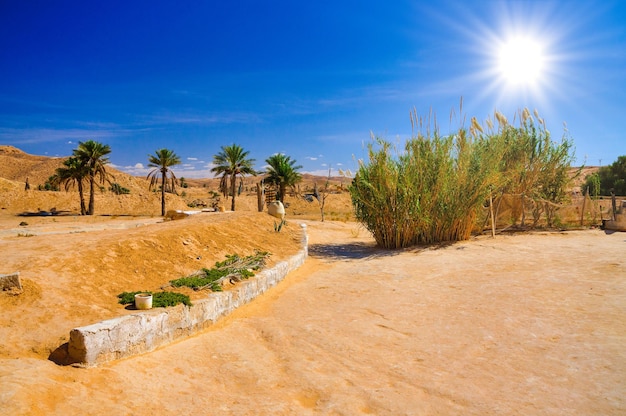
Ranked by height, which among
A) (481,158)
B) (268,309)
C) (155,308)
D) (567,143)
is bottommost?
(268,309)

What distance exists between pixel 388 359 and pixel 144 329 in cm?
239

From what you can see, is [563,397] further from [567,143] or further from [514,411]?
[567,143]

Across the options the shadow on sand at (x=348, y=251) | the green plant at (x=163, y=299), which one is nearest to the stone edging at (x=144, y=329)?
the green plant at (x=163, y=299)

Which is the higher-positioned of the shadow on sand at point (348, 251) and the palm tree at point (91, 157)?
the palm tree at point (91, 157)

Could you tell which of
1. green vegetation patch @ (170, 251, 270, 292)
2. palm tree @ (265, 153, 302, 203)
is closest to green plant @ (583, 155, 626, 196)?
palm tree @ (265, 153, 302, 203)

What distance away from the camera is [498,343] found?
4137 millimetres

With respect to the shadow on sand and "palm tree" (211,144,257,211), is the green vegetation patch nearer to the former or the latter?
the shadow on sand

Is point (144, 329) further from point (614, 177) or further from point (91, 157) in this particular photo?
point (614, 177)

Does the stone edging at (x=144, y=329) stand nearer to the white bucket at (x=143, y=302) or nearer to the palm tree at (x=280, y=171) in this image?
the white bucket at (x=143, y=302)

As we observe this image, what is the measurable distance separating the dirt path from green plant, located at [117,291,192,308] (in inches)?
18.3

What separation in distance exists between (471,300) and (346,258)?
16.1ft

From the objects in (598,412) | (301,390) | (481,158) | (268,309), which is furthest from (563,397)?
(481,158)

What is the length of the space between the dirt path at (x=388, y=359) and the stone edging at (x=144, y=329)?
14cm

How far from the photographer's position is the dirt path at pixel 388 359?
295 cm
